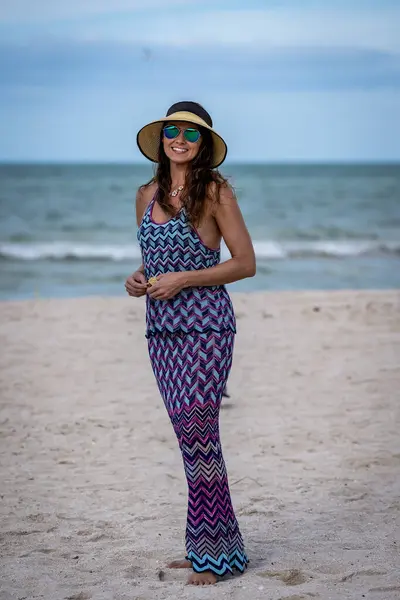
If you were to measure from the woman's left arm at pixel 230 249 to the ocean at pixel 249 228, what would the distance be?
132mm

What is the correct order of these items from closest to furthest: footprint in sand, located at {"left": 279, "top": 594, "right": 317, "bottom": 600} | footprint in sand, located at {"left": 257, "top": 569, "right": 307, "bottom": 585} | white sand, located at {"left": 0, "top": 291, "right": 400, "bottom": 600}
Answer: footprint in sand, located at {"left": 279, "top": 594, "right": 317, "bottom": 600} → footprint in sand, located at {"left": 257, "top": 569, "right": 307, "bottom": 585} → white sand, located at {"left": 0, "top": 291, "right": 400, "bottom": 600}

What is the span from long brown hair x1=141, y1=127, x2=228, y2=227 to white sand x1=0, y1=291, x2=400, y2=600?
57.9 inches

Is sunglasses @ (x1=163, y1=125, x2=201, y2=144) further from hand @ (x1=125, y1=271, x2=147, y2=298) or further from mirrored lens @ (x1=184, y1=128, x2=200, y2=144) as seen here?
hand @ (x1=125, y1=271, x2=147, y2=298)

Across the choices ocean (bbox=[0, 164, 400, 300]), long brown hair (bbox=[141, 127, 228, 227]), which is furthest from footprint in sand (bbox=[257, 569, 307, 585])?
ocean (bbox=[0, 164, 400, 300])

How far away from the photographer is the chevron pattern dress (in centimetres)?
372

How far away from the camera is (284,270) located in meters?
18.7

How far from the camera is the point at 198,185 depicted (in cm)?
371

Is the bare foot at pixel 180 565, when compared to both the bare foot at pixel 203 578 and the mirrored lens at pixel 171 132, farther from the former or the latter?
the mirrored lens at pixel 171 132

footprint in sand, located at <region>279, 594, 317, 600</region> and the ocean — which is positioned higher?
the ocean

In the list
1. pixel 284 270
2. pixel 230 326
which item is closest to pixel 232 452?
pixel 230 326

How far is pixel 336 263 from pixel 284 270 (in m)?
1.90

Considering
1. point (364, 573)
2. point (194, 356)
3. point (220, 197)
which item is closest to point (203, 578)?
point (364, 573)

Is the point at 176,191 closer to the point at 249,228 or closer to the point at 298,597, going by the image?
the point at 298,597

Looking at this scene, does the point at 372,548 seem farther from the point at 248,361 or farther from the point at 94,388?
the point at 248,361
